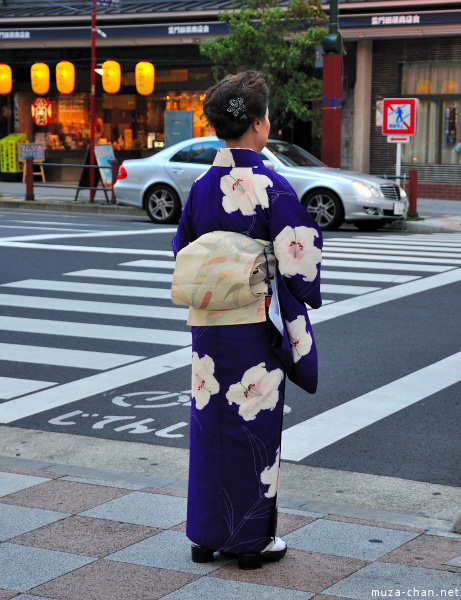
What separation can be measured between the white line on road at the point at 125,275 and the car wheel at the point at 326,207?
243 inches

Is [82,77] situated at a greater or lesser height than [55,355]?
greater

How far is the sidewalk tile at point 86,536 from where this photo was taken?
3844 mm

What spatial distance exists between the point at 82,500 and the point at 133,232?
1209 centimetres

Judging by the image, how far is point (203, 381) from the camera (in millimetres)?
3826

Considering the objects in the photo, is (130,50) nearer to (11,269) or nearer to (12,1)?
(12,1)

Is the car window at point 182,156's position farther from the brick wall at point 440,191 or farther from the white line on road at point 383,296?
the brick wall at point 440,191

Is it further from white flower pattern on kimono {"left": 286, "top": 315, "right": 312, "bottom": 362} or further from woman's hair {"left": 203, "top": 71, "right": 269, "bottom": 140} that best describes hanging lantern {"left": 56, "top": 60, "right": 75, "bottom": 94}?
white flower pattern on kimono {"left": 286, "top": 315, "right": 312, "bottom": 362}

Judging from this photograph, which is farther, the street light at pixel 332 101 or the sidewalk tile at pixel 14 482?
the street light at pixel 332 101

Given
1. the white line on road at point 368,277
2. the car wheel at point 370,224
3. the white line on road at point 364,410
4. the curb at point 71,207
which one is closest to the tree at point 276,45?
the curb at point 71,207

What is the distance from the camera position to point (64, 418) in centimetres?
604

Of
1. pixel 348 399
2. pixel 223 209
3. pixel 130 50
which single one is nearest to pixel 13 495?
pixel 223 209

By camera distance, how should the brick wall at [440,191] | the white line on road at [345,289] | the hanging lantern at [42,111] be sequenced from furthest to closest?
the hanging lantern at [42,111] → the brick wall at [440,191] → the white line on road at [345,289]

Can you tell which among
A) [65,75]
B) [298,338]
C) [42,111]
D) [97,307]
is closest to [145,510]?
[298,338]

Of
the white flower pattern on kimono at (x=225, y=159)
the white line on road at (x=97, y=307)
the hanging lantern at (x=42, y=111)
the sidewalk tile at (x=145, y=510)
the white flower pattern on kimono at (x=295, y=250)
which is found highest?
the hanging lantern at (x=42, y=111)
